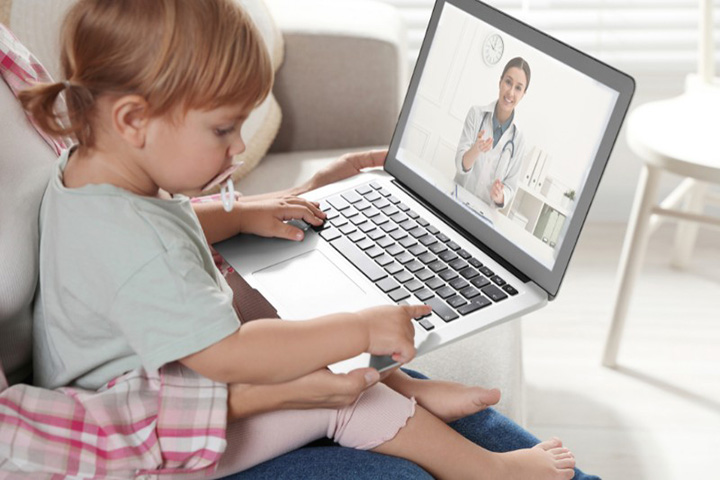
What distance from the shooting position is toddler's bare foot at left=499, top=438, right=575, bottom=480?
3.26ft

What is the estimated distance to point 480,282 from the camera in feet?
3.35

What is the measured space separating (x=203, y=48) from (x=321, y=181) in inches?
18.5

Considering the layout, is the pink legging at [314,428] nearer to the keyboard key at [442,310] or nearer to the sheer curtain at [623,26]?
the keyboard key at [442,310]

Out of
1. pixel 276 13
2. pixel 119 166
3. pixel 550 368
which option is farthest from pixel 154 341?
pixel 550 368

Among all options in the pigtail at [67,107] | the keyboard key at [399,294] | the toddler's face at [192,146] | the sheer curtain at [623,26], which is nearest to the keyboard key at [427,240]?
the keyboard key at [399,294]

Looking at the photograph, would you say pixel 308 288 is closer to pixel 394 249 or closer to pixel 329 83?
pixel 394 249

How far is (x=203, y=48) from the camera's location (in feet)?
2.65

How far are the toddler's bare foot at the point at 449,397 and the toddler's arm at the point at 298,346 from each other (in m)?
0.17

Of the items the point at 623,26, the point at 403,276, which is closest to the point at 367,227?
the point at 403,276

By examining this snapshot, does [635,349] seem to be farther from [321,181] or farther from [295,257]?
[295,257]

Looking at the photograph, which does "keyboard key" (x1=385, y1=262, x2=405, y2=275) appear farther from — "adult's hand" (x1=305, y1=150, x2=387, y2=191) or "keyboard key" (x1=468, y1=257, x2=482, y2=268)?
"adult's hand" (x1=305, y1=150, x2=387, y2=191)

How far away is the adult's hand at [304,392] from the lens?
0.87 m

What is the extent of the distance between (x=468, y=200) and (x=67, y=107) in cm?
50

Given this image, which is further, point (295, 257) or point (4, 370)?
point (295, 257)
